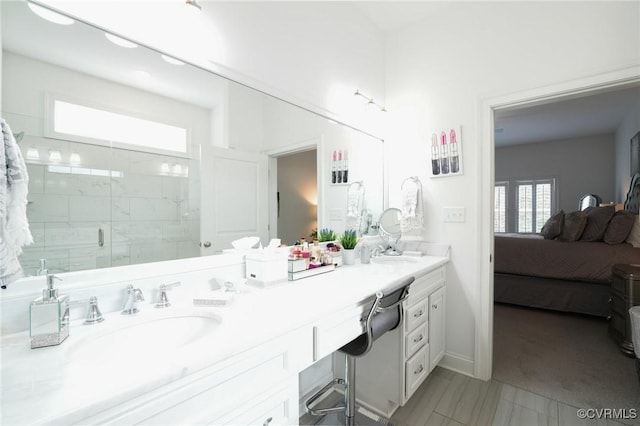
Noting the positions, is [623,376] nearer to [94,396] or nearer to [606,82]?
[606,82]

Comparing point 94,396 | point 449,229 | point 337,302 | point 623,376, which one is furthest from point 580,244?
point 94,396

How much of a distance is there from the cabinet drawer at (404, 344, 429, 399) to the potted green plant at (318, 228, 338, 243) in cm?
88

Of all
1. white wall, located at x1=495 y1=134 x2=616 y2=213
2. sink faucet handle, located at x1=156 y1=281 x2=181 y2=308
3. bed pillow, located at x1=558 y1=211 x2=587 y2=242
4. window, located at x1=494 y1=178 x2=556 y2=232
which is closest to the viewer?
sink faucet handle, located at x1=156 y1=281 x2=181 y2=308

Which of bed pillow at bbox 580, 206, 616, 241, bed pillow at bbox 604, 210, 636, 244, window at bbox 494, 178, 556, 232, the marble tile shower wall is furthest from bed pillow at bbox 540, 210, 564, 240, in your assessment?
the marble tile shower wall

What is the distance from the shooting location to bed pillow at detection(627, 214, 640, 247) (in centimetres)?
300

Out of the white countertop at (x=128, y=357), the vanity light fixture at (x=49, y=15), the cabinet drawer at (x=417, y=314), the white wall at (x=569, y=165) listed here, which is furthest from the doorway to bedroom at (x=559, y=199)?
the vanity light fixture at (x=49, y=15)

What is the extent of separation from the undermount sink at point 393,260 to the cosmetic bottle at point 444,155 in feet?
2.44

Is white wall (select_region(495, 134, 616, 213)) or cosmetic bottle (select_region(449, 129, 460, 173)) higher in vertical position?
white wall (select_region(495, 134, 616, 213))

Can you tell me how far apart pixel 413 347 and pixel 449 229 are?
3.29 feet

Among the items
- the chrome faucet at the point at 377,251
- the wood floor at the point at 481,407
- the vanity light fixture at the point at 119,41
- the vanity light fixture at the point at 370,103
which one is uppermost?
the vanity light fixture at the point at 370,103

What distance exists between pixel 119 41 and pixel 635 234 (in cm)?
466

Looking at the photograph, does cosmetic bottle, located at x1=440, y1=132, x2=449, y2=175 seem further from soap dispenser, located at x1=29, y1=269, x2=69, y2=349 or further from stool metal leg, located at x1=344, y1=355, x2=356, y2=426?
soap dispenser, located at x1=29, y1=269, x2=69, y2=349

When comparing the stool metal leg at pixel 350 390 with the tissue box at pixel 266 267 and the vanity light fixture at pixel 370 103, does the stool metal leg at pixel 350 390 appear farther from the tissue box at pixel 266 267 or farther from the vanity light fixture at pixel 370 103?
the vanity light fixture at pixel 370 103

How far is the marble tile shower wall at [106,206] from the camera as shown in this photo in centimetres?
91
